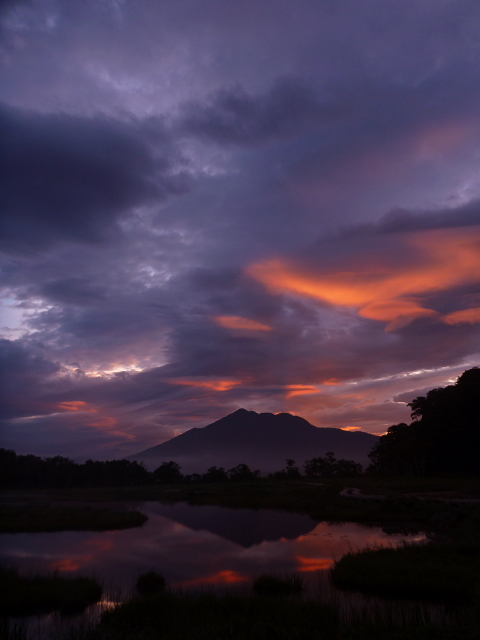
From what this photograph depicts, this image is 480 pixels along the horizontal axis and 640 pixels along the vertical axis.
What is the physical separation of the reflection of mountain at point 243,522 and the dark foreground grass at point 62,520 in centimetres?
426

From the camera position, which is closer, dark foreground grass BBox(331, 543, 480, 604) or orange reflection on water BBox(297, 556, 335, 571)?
dark foreground grass BBox(331, 543, 480, 604)

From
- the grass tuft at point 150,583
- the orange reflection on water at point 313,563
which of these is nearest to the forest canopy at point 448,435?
the orange reflection on water at point 313,563

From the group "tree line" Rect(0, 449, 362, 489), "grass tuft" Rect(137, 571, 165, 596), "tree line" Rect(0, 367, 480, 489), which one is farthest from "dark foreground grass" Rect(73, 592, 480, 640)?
"tree line" Rect(0, 449, 362, 489)

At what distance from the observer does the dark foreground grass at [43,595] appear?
11438mm

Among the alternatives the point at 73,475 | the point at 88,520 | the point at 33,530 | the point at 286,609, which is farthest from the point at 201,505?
the point at 73,475

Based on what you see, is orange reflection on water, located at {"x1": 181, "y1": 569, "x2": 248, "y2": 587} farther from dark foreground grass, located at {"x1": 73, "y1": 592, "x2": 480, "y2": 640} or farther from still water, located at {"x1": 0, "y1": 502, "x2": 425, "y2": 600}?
dark foreground grass, located at {"x1": 73, "y1": 592, "x2": 480, "y2": 640}

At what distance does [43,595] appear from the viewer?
12.0 m

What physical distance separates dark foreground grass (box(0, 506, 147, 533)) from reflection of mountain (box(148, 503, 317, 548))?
4.26 m

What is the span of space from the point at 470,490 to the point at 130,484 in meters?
59.8

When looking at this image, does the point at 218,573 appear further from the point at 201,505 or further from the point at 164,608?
the point at 201,505

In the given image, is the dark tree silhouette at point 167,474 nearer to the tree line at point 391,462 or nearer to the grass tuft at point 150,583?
the tree line at point 391,462

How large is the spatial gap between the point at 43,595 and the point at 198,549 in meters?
10.2

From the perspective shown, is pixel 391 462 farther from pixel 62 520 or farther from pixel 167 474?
Answer: pixel 62 520

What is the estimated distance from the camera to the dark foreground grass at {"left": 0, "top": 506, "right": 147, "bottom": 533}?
27156mm
